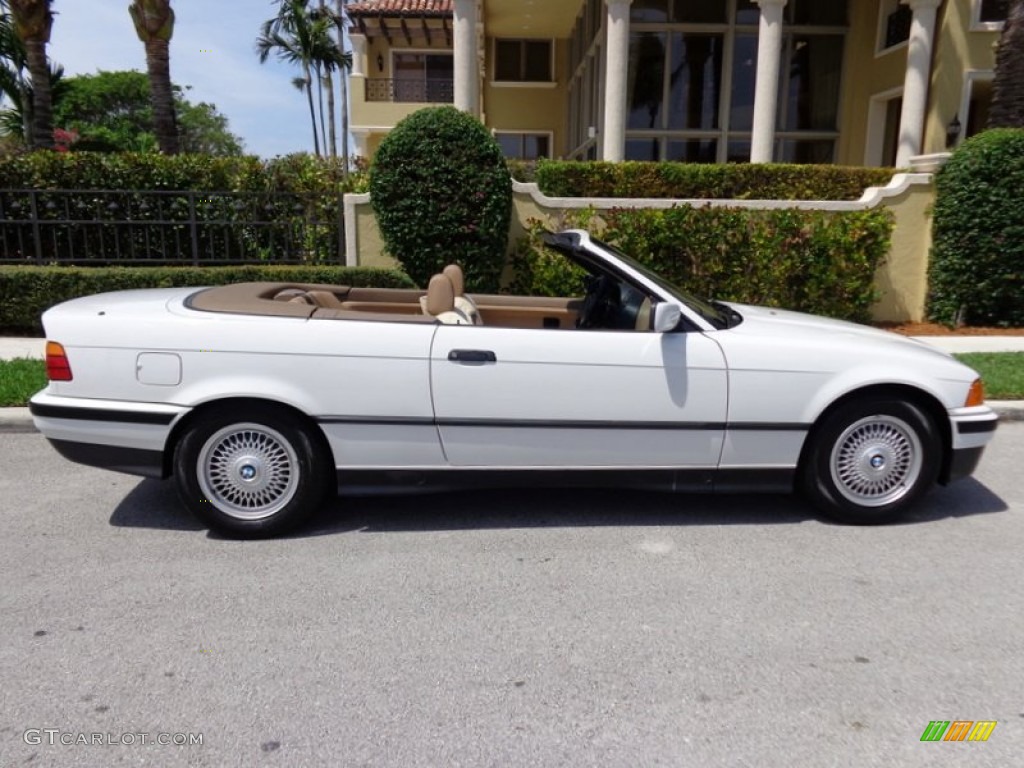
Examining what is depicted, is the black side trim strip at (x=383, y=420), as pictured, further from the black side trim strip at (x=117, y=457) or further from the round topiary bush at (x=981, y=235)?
the round topiary bush at (x=981, y=235)

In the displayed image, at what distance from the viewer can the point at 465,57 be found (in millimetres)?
14883

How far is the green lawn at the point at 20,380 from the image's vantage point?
6496mm

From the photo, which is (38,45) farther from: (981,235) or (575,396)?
(981,235)

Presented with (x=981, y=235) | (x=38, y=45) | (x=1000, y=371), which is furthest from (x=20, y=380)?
(x=981, y=235)

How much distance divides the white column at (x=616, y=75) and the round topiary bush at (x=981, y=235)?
19.6ft

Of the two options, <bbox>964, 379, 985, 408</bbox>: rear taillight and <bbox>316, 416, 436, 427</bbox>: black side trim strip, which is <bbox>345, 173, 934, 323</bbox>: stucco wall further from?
<bbox>316, 416, 436, 427</bbox>: black side trim strip

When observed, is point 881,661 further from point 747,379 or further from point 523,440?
point 523,440

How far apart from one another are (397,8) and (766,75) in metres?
14.9

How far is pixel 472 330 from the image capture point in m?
4.05

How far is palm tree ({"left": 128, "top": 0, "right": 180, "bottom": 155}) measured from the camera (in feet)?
45.1

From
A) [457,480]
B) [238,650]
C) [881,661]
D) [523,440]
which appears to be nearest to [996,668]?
[881,661]

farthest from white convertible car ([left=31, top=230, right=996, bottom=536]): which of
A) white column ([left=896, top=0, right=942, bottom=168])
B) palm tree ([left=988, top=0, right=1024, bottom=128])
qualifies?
white column ([left=896, top=0, right=942, bottom=168])

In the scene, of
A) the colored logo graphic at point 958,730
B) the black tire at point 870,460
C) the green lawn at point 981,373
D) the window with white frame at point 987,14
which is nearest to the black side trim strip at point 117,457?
the green lawn at point 981,373

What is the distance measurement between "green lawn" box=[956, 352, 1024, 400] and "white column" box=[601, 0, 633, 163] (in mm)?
8018
